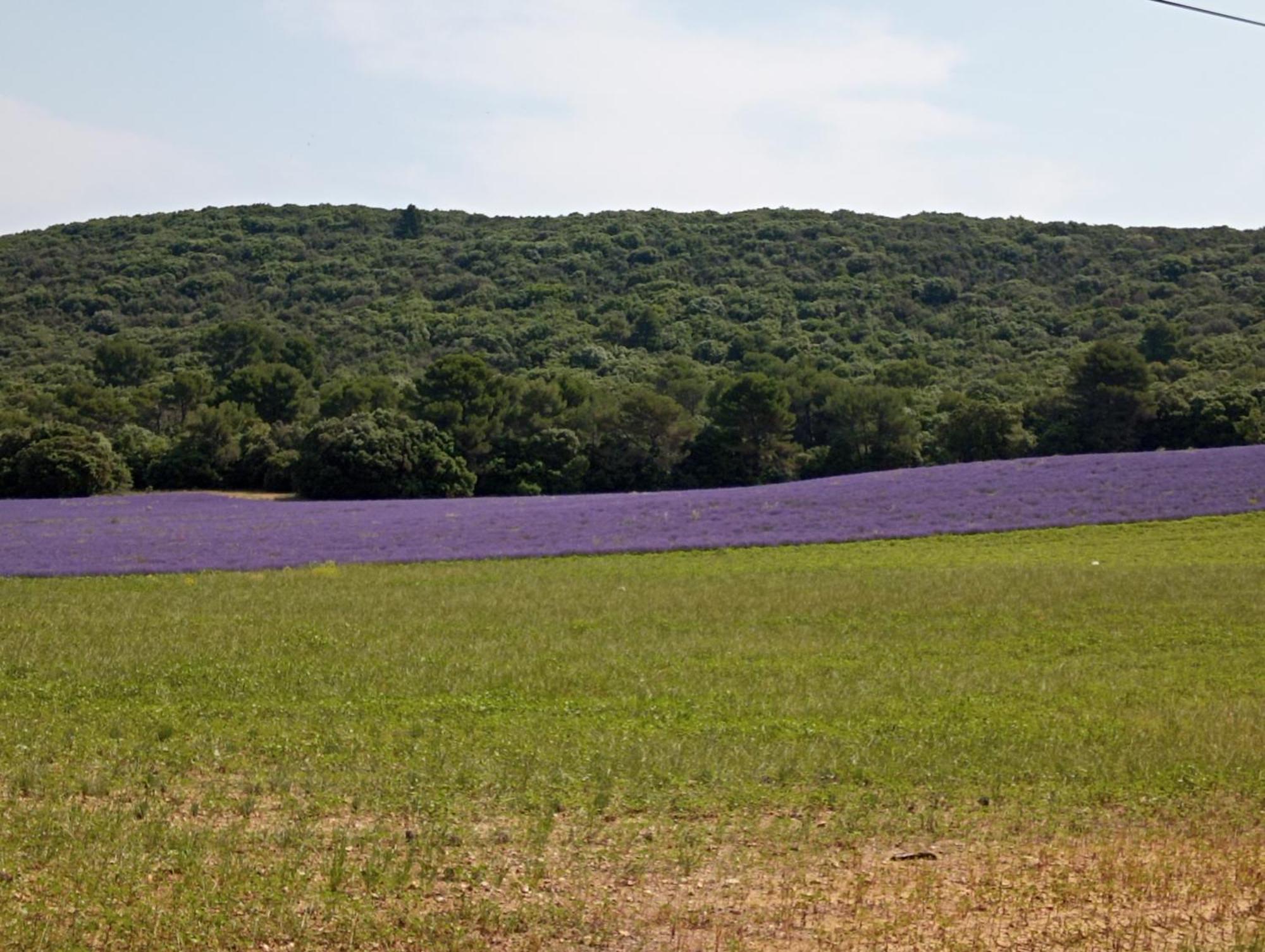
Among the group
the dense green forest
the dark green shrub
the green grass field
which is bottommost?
the green grass field

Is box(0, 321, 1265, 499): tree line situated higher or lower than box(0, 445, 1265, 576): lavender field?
higher

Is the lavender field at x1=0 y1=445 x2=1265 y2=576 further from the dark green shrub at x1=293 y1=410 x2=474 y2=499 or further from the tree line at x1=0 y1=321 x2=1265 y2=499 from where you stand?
the tree line at x1=0 y1=321 x2=1265 y2=499

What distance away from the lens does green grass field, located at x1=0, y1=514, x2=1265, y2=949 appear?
7.36m

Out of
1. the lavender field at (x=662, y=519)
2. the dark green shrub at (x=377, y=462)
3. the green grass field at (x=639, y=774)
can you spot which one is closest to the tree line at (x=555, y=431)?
the dark green shrub at (x=377, y=462)

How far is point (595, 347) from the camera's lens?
9469cm

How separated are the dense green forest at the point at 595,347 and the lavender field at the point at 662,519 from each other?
16.4 metres

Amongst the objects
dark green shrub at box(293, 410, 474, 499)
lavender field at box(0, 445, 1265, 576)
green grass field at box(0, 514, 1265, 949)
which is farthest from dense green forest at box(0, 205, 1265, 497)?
green grass field at box(0, 514, 1265, 949)

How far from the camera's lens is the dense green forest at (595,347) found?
6247 cm

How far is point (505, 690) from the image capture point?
14.2 m

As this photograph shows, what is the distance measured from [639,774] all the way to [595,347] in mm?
85063

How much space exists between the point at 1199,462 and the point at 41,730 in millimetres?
36308

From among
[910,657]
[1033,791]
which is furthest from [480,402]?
[1033,791]

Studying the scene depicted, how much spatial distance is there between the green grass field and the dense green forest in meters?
41.3

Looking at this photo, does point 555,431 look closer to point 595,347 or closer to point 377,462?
point 377,462
